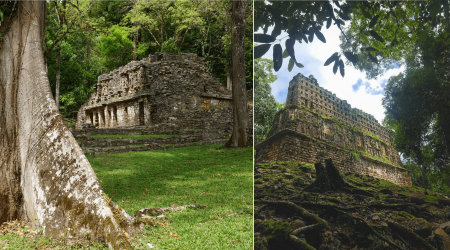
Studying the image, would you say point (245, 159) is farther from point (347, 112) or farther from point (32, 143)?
point (347, 112)

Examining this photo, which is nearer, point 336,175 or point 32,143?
point 336,175

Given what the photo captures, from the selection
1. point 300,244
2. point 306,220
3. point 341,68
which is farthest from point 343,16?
point 300,244

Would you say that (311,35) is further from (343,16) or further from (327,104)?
(327,104)

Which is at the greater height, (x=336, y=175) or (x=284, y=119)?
(x=284, y=119)

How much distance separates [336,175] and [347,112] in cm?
28

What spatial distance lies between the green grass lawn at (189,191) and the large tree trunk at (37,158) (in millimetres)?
351

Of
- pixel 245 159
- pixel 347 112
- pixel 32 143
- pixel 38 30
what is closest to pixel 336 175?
pixel 347 112

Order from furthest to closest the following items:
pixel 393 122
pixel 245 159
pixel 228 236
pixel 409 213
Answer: pixel 245 159 < pixel 228 236 < pixel 393 122 < pixel 409 213

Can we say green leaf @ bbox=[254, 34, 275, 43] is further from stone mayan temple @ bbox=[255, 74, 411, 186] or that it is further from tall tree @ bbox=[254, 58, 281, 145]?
stone mayan temple @ bbox=[255, 74, 411, 186]

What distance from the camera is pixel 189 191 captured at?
17.8 feet

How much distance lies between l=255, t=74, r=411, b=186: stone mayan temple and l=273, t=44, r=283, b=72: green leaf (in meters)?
0.10

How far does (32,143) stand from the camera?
3.38m

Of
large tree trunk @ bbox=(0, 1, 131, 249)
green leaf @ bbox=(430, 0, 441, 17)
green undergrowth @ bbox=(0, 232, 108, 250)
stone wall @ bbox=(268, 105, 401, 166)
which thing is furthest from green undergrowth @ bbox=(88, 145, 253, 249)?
green leaf @ bbox=(430, 0, 441, 17)

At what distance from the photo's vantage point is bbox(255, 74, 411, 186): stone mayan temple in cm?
129
